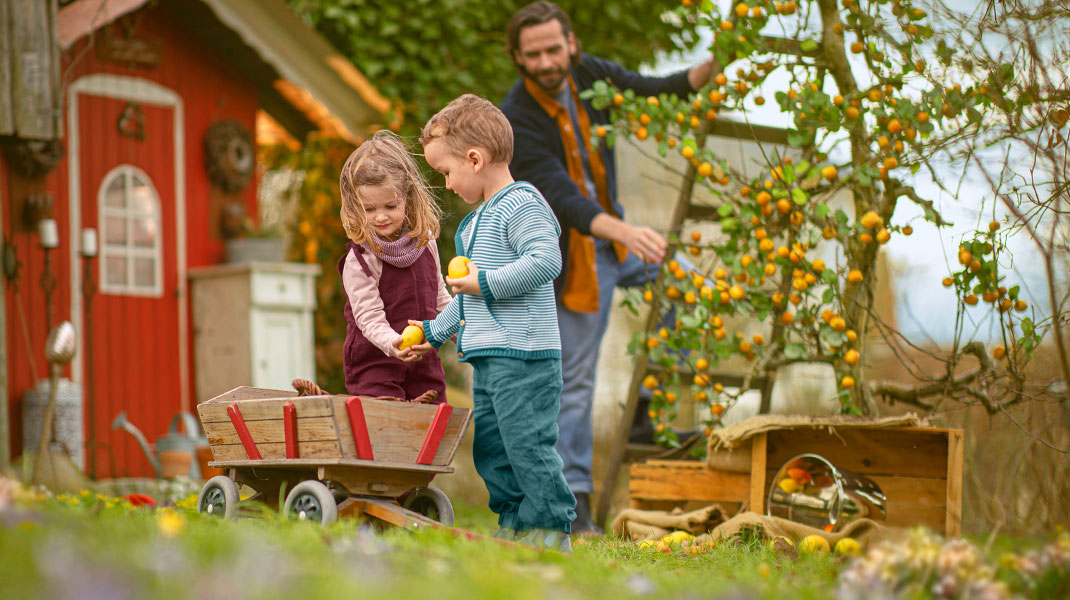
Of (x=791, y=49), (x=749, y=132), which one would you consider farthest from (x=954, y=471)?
(x=749, y=132)

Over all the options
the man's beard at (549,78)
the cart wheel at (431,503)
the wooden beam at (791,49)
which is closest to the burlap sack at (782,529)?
the cart wheel at (431,503)

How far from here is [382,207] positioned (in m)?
3.18

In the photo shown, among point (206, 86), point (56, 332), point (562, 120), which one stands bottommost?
point (56, 332)

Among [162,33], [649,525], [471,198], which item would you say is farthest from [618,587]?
[162,33]

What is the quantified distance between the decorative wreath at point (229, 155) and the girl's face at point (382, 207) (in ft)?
14.3

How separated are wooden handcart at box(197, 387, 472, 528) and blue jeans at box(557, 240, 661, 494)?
1410 mm

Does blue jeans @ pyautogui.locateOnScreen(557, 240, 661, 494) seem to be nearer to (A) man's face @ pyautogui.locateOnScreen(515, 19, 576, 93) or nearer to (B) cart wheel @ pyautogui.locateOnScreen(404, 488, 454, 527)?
(A) man's face @ pyautogui.locateOnScreen(515, 19, 576, 93)

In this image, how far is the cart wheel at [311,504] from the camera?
2707 millimetres

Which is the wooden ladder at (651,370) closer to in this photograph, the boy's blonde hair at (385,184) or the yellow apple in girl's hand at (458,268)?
the boy's blonde hair at (385,184)

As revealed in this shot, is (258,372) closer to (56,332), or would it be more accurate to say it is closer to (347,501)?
(56,332)

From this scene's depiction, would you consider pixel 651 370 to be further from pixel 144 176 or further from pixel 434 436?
pixel 144 176

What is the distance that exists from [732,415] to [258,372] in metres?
3.12

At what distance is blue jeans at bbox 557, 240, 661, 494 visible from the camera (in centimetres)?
447

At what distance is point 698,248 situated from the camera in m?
4.32
